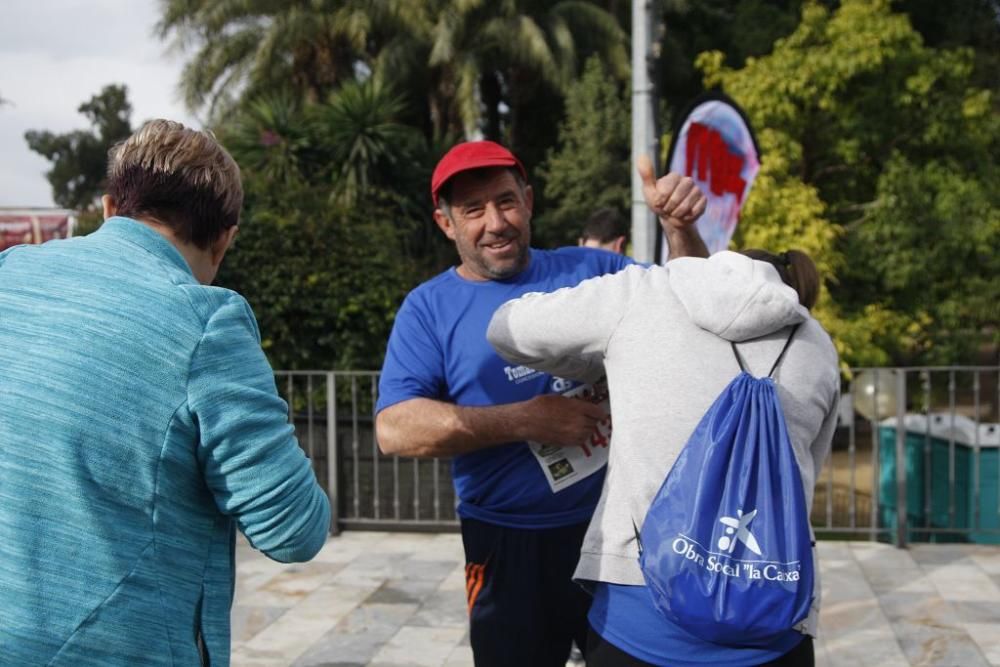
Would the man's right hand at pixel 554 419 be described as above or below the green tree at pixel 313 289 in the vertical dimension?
below

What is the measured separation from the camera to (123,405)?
4.83ft

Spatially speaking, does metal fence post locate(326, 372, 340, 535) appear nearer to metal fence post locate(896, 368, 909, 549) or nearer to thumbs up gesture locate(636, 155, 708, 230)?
metal fence post locate(896, 368, 909, 549)

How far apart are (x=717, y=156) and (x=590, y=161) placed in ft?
45.2

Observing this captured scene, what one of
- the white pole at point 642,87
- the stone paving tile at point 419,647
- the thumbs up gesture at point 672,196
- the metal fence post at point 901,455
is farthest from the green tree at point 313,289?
the thumbs up gesture at point 672,196

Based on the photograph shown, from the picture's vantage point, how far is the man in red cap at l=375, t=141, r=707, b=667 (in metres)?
2.45

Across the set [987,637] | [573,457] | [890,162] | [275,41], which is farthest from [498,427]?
[275,41]

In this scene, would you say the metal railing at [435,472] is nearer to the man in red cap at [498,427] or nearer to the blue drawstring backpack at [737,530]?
the man in red cap at [498,427]

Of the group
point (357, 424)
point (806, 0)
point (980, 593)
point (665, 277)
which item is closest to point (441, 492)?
point (357, 424)

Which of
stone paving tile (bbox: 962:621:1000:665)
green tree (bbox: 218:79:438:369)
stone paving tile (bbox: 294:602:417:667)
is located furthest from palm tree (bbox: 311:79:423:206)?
stone paving tile (bbox: 962:621:1000:665)

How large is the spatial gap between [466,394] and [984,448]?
6.32 m

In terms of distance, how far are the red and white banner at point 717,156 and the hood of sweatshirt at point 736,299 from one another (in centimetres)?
303

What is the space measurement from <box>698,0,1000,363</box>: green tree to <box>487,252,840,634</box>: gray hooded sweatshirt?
467 inches

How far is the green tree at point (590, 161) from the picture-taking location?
733 inches

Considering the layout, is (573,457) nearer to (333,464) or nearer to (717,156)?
(717,156)
